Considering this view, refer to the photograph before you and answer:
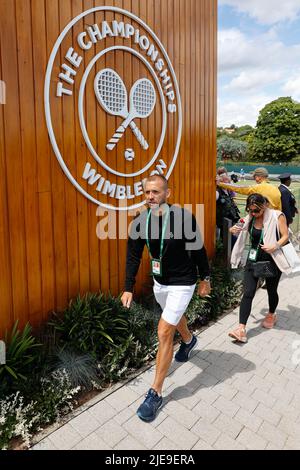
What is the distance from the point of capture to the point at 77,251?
380 centimetres

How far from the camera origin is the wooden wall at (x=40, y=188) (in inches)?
121

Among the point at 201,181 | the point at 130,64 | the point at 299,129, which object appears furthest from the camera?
the point at 299,129

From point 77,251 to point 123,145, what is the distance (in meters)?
1.37

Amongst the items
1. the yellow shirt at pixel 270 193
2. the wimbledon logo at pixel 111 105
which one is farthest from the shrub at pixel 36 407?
the yellow shirt at pixel 270 193

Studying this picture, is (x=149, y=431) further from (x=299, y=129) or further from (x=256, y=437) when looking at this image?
(x=299, y=129)

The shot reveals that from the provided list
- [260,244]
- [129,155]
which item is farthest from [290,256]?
[129,155]

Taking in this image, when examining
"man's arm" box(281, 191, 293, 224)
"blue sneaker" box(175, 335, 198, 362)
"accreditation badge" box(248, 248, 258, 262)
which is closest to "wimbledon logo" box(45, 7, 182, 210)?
"accreditation badge" box(248, 248, 258, 262)

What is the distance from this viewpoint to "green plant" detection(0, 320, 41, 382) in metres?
2.87

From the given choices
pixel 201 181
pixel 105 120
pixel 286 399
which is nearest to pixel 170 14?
pixel 105 120

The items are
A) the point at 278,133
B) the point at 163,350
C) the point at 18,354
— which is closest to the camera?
the point at 163,350

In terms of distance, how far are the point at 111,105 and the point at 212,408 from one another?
3.22 meters

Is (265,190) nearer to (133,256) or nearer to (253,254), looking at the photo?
(253,254)

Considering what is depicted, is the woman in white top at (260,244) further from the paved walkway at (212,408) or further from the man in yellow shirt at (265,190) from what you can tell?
the man in yellow shirt at (265,190)

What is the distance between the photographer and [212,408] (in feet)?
9.83
